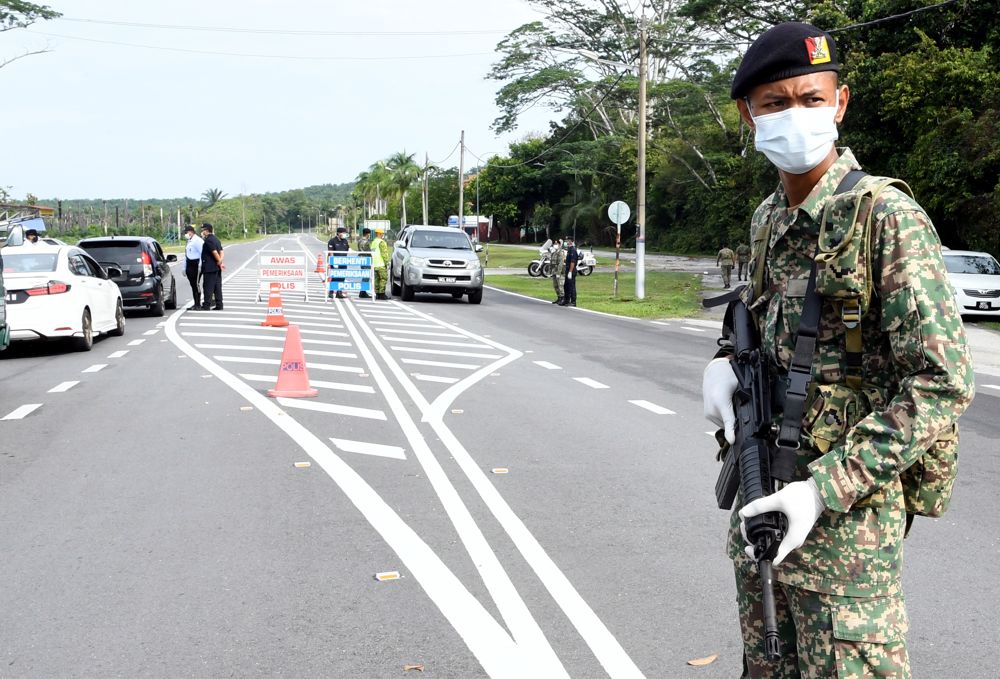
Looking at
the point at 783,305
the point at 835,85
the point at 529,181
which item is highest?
the point at 529,181

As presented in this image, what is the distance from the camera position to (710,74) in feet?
172

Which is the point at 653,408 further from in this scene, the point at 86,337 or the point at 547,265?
the point at 547,265

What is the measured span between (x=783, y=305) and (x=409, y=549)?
11.5 feet

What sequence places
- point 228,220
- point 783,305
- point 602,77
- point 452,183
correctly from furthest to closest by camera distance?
point 228,220 < point 452,183 < point 602,77 < point 783,305

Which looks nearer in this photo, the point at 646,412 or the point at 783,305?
the point at 783,305

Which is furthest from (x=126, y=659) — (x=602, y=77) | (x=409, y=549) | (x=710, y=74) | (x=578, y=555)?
(x=602, y=77)

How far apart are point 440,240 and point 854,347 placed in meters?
24.7

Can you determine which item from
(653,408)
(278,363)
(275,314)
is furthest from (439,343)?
(653,408)

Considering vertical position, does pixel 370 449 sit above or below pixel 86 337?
below

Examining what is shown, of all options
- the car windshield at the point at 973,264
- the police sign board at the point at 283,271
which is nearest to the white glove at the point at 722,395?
the car windshield at the point at 973,264

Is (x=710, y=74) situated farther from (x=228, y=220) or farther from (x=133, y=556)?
(x=228, y=220)

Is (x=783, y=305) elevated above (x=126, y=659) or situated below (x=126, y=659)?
above

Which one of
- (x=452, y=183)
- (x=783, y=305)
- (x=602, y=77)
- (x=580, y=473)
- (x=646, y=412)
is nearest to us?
(x=783, y=305)

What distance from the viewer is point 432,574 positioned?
5.02m
